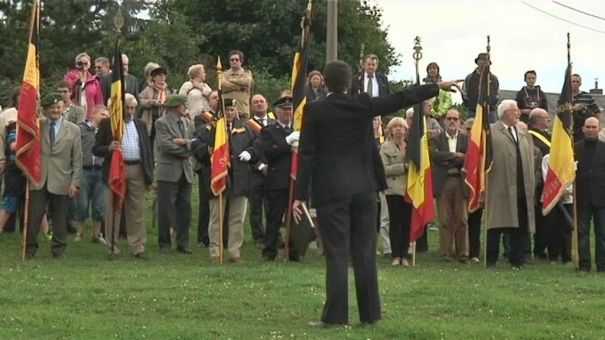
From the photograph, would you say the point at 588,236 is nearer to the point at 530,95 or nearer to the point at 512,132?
the point at 512,132

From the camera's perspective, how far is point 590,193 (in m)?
17.6

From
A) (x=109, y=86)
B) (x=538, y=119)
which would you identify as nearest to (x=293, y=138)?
(x=538, y=119)

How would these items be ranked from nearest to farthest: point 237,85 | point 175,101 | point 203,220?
1. point 175,101
2. point 203,220
3. point 237,85

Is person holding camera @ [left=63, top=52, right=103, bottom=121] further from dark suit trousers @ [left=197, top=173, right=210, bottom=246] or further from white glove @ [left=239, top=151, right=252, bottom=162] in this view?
white glove @ [left=239, top=151, right=252, bottom=162]

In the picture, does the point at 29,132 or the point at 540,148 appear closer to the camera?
the point at 29,132

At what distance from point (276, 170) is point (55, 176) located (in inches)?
119

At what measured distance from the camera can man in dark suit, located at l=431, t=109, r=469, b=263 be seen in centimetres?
1902

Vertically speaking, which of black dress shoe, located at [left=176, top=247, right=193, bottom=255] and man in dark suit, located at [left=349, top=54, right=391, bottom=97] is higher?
man in dark suit, located at [left=349, top=54, right=391, bottom=97]

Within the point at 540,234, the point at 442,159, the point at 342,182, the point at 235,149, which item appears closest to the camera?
the point at 342,182

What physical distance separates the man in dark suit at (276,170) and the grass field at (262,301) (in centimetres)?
45

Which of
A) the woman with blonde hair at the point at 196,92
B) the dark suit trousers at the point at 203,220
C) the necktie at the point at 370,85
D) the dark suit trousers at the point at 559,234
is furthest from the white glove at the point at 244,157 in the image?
the dark suit trousers at the point at 559,234

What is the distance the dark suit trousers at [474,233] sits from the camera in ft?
62.4

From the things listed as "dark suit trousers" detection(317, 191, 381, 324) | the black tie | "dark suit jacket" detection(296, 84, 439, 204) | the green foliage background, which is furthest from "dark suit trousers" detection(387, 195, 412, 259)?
the green foliage background

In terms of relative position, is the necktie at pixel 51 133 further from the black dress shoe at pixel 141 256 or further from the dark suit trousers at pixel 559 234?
the dark suit trousers at pixel 559 234
